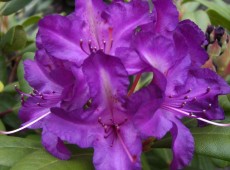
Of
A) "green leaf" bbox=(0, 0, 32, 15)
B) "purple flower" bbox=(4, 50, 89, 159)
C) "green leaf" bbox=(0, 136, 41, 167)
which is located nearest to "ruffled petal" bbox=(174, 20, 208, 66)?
"purple flower" bbox=(4, 50, 89, 159)

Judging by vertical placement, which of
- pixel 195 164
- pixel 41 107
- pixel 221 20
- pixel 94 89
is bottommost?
pixel 195 164

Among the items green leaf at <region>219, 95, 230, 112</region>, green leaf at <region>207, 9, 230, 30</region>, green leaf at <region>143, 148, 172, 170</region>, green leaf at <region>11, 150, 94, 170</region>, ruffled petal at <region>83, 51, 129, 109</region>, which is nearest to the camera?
ruffled petal at <region>83, 51, 129, 109</region>

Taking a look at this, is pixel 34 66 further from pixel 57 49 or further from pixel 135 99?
pixel 135 99

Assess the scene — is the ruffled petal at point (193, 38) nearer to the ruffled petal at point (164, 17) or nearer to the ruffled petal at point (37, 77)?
the ruffled petal at point (164, 17)

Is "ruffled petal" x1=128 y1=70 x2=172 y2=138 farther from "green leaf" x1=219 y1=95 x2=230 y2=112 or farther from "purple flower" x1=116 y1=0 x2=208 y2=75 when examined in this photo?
"green leaf" x1=219 y1=95 x2=230 y2=112

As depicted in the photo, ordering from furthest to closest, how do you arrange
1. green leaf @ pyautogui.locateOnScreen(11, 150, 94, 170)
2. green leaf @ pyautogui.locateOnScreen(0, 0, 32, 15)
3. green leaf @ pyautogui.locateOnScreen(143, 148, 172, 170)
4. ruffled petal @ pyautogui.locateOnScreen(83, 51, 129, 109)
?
green leaf @ pyautogui.locateOnScreen(143, 148, 172, 170), green leaf @ pyautogui.locateOnScreen(0, 0, 32, 15), green leaf @ pyautogui.locateOnScreen(11, 150, 94, 170), ruffled petal @ pyautogui.locateOnScreen(83, 51, 129, 109)

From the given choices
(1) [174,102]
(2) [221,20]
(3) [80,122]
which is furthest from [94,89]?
(2) [221,20]
